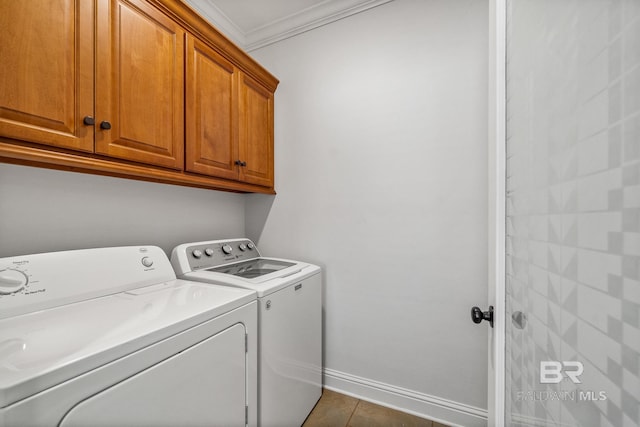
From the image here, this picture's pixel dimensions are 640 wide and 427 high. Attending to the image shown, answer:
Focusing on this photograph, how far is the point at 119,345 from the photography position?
2.17 ft

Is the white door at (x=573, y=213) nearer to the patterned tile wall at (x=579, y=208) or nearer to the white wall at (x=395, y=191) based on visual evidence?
the patterned tile wall at (x=579, y=208)

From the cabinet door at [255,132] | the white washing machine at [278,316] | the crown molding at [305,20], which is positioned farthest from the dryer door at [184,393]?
the crown molding at [305,20]

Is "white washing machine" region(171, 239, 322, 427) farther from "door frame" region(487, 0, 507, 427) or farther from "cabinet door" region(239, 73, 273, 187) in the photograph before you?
"door frame" region(487, 0, 507, 427)

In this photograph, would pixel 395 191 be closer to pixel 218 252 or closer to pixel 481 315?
pixel 481 315

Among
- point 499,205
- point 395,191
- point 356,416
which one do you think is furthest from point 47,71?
point 356,416

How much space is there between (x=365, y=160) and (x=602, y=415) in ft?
5.16

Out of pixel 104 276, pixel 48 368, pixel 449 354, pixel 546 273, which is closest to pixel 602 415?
pixel 546 273

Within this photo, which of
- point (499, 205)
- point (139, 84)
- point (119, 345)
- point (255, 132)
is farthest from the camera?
point (255, 132)

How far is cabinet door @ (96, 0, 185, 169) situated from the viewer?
103 cm

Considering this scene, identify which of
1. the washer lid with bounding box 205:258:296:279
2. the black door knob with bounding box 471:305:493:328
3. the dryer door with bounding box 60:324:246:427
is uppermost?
the black door knob with bounding box 471:305:493:328

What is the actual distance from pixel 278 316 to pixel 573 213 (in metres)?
1.20

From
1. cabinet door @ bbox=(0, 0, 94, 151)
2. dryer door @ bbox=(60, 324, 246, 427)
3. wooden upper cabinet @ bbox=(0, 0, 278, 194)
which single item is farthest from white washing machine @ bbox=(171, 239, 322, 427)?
cabinet door @ bbox=(0, 0, 94, 151)

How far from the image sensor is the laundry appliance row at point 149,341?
1.93ft

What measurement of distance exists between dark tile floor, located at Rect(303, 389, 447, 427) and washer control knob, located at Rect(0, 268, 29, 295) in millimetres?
1575
